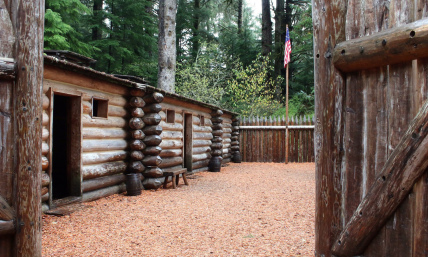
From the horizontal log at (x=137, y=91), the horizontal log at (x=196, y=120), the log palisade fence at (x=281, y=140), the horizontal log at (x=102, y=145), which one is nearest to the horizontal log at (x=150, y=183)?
the horizontal log at (x=102, y=145)

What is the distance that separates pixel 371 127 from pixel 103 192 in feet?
21.7

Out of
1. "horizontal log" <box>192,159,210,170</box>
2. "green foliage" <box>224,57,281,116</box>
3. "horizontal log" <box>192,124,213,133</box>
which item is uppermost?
"green foliage" <box>224,57,281,116</box>

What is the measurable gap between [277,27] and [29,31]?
78.3 feet

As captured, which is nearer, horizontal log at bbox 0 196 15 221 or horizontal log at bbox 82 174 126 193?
horizontal log at bbox 0 196 15 221

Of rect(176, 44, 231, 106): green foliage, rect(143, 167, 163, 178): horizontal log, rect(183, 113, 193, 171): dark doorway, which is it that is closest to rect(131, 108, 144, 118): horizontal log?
rect(143, 167, 163, 178): horizontal log

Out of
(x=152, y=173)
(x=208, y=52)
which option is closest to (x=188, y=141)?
(x=152, y=173)

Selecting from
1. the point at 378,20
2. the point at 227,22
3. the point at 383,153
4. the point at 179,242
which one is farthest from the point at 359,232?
the point at 227,22

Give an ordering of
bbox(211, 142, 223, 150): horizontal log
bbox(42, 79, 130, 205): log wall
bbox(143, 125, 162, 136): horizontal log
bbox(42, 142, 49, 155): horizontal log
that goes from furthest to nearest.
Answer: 1. bbox(211, 142, 223, 150): horizontal log
2. bbox(143, 125, 162, 136): horizontal log
3. bbox(42, 79, 130, 205): log wall
4. bbox(42, 142, 49, 155): horizontal log

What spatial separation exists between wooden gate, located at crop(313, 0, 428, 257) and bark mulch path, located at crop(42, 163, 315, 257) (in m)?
1.63

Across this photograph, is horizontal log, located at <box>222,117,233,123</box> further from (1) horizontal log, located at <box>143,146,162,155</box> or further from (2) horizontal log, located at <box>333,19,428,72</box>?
(2) horizontal log, located at <box>333,19,428,72</box>

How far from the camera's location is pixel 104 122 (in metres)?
7.97

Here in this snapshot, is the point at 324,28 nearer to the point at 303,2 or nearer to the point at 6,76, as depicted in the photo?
the point at 6,76

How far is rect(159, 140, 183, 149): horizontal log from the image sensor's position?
10.4 m

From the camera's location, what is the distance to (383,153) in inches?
101
